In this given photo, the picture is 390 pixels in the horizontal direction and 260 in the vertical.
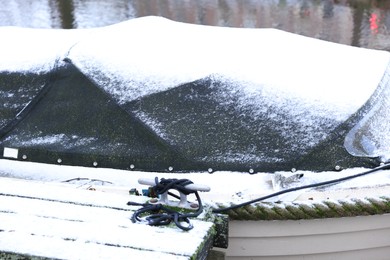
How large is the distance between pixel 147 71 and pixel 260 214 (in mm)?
1118

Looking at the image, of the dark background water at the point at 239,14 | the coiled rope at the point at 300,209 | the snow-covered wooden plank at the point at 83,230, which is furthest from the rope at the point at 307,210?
the dark background water at the point at 239,14

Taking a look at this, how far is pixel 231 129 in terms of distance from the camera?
3.04 meters

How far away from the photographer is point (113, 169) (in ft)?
10.1

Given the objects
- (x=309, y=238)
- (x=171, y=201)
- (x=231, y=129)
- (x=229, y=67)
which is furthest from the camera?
(x=229, y=67)

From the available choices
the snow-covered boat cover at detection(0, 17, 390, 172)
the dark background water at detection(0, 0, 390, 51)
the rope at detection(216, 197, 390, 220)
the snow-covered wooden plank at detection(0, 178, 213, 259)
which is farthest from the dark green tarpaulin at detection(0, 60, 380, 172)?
the dark background water at detection(0, 0, 390, 51)

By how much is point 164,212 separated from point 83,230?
38 centimetres

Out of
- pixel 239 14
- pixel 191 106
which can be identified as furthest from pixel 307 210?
pixel 239 14

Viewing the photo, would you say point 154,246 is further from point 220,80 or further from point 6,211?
point 220,80

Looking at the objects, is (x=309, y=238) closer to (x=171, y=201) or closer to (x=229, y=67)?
(x=171, y=201)

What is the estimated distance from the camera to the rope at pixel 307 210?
2.70 m

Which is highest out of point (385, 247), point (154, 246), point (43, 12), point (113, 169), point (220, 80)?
point (220, 80)

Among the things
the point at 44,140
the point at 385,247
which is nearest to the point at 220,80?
the point at 44,140

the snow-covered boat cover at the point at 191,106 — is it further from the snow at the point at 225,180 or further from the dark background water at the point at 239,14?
the dark background water at the point at 239,14

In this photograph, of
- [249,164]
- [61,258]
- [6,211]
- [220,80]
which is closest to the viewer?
[61,258]
